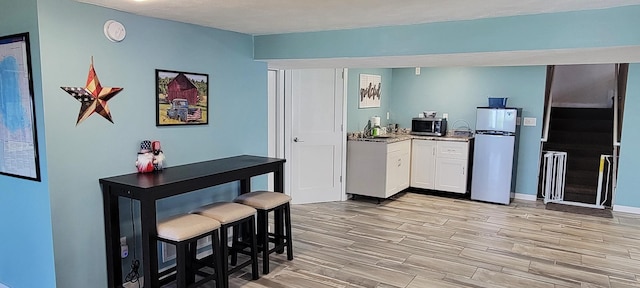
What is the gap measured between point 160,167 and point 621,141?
210 inches

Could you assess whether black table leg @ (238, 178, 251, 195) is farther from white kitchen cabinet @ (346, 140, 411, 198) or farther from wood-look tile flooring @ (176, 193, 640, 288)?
white kitchen cabinet @ (346, 140, 411, 198)

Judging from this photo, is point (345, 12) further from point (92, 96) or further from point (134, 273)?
point (134, 273)

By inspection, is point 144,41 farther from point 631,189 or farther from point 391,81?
point 631,189

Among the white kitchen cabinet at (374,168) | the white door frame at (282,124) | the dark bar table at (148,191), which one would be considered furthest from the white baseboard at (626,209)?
the dark bar table at (148,191)

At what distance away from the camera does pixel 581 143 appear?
6.70m

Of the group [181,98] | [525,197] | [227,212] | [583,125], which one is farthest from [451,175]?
[181,98]

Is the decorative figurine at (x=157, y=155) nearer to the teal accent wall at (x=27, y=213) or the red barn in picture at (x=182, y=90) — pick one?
the red barn in picture at (x=182, y=90)

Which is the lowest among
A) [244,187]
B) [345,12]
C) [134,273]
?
[134,273]

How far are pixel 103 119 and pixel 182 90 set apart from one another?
64 cm

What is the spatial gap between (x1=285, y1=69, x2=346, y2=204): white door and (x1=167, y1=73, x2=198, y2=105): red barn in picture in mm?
1939

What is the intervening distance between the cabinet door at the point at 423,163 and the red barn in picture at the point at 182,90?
3753 mm

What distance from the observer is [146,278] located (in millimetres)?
2584

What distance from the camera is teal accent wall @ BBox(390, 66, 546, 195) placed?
18.8 feet

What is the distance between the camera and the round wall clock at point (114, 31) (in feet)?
8.64
